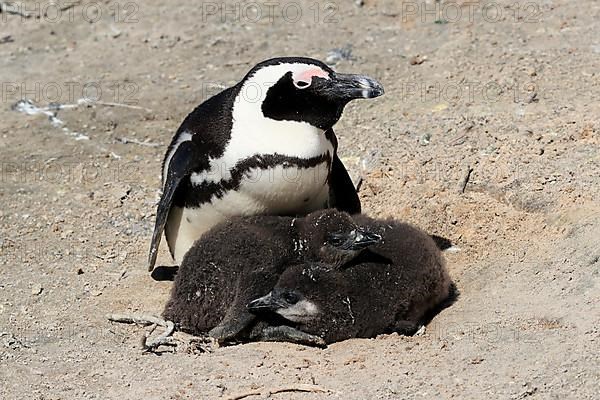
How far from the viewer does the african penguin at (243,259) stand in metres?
5.05

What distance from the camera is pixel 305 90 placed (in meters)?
5.39

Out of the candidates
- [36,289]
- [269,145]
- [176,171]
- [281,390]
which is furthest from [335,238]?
[36,289]

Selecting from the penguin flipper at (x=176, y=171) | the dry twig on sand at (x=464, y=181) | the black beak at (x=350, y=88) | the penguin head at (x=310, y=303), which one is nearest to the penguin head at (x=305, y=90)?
the black beak at (x=350, y=88)

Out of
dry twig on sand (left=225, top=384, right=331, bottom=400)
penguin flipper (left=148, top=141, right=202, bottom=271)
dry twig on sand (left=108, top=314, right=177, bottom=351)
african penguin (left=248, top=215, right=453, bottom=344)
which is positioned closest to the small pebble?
dry twig on sand (left=108, top=314, right=177, bottom=351)

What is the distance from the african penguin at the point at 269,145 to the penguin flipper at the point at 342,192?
32 centimetres

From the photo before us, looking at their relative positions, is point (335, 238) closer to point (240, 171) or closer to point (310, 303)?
point (310, 303)

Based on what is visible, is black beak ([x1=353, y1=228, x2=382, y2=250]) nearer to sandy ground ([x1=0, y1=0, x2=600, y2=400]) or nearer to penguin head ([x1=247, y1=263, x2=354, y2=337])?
penguin head ([x1=247, y1=263, x2=354, y2=337])

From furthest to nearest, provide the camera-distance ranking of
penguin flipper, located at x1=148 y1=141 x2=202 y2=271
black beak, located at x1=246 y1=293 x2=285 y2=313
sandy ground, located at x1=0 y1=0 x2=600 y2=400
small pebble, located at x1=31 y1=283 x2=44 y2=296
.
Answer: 1. small pebble, located at x1=31 y1=283 x2=44 y2=296
2. penguin flipper, located at x1=148 y1=141 x2=202 y2=271
3. black beak, located at x1=246 y1=293 x2=285 y2=313
4. sandy ground, located at x1=0 y1=0 x2=600 y2=400

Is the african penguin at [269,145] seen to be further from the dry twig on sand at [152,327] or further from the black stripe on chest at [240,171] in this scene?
the dry twig on sand at [152,327]

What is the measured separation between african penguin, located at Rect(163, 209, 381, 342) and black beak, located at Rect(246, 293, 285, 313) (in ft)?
0.25

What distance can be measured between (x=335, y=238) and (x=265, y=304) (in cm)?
46

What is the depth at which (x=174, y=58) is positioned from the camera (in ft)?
29.9

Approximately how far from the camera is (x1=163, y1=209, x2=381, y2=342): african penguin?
505 centimetres

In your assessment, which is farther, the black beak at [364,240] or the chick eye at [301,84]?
the chick eye at [301,84]
